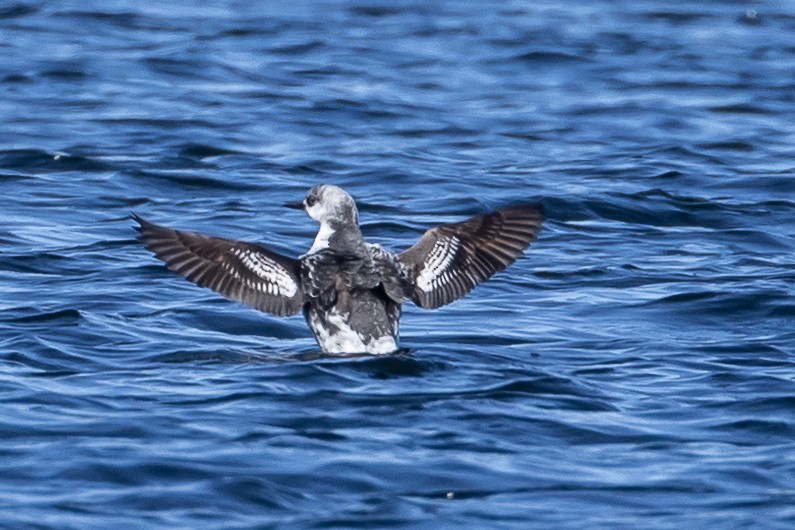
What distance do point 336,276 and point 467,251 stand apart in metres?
0.98

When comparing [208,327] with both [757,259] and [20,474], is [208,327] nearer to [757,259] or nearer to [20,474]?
[20,474]

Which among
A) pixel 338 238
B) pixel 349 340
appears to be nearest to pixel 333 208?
pixel 338 238

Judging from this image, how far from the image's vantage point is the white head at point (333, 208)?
36.0 feet

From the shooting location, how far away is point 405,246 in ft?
46.1

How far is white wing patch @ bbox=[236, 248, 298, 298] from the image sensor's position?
10375 millimetres

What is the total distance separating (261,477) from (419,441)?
3.31 ft

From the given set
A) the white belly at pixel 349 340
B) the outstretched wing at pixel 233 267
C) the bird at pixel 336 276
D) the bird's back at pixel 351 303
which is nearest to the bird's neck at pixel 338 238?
the bird at pixel 336 276

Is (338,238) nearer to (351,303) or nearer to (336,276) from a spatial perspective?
(336,276)

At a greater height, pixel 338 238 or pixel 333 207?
pixel 333 207

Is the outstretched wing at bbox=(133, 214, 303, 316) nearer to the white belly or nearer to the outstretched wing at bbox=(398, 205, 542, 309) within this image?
the white belly

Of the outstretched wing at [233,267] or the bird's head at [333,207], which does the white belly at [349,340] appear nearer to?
the outstretched wing at [233,267]

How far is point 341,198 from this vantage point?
11031 mm

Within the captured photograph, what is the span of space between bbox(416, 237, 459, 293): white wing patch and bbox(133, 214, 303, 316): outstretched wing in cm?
81

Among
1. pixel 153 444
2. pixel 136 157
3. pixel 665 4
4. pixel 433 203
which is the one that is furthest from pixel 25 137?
pixel 665 4
